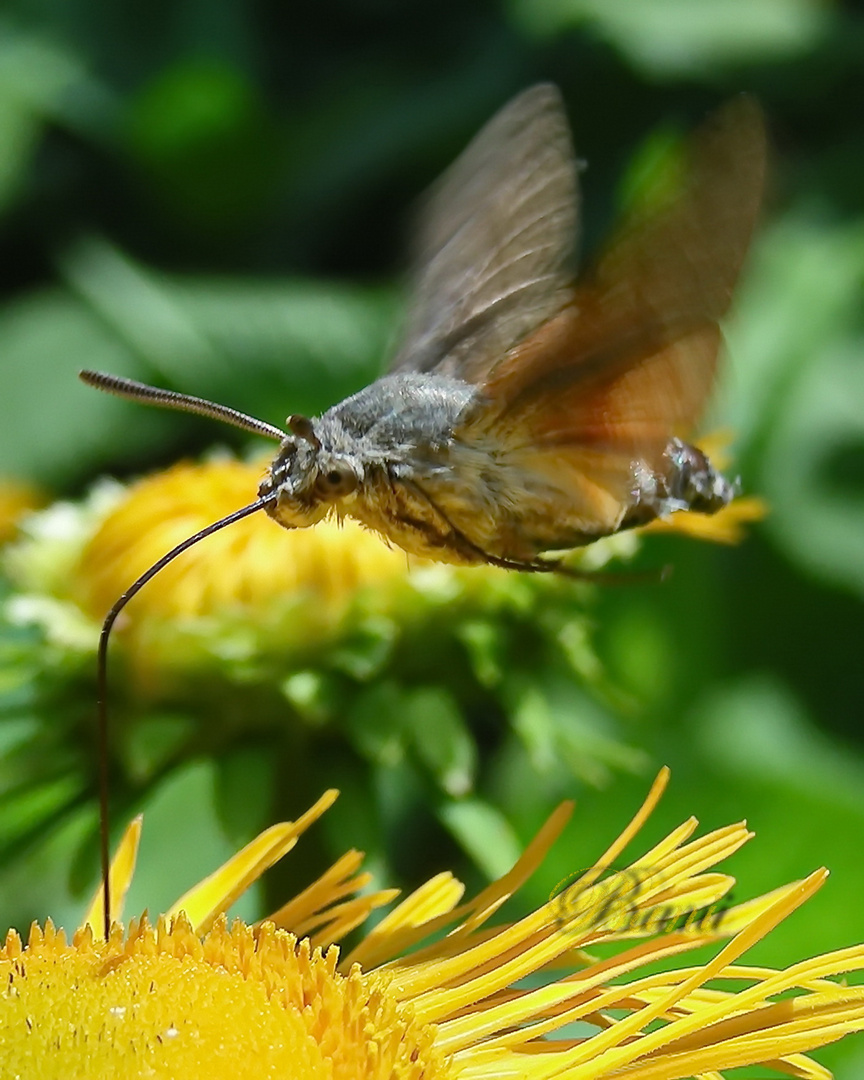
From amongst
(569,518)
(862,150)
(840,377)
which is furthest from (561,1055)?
(862,150)

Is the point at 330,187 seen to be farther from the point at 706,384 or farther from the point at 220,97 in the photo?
the point at 706,384

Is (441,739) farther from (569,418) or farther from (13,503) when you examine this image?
(13,503)

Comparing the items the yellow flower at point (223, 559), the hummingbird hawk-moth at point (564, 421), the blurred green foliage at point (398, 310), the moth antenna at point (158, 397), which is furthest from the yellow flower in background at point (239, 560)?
the moth antenna at point (158, 397)

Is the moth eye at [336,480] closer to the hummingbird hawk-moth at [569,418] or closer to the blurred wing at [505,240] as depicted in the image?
the hummingbird hawk-moth at [569,418]

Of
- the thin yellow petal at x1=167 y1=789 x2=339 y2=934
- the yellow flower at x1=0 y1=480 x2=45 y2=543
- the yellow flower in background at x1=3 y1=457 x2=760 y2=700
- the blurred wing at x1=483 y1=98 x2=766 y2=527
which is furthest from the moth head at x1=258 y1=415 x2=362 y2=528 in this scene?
the yellow flower at x1=0 y1=480 x2=45 y2=543

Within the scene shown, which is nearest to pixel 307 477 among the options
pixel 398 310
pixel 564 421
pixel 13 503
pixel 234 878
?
pixel 564 421

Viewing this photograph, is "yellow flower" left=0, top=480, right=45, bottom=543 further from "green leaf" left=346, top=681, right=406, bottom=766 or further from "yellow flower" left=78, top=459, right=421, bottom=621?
"green leaf" left=346, top=681, right=406, bottom=766
